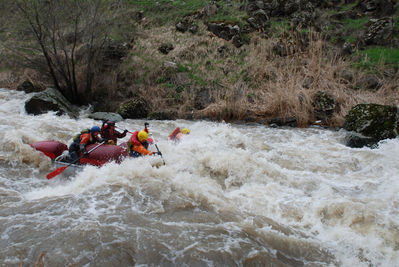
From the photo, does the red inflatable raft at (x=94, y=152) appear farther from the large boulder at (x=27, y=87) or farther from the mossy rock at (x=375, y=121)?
the large boulder at (x=27, y=87)

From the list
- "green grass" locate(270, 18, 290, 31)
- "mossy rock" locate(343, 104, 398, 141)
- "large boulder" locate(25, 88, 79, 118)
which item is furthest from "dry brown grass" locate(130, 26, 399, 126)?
"large boulder" locate(25, 88, 79, 118)

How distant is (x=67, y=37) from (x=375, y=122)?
35.0 ft

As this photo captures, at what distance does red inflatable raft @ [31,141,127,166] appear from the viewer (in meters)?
5.21

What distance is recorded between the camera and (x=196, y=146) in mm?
6574

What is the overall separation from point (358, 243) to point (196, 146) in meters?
3.84

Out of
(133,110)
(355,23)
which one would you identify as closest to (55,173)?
→ (133,110)

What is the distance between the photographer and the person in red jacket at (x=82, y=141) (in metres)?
5.31

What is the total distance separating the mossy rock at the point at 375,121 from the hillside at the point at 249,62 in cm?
93

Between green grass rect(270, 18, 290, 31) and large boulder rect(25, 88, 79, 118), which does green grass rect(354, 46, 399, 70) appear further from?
large boulder rect(25, 88, 79, 118)

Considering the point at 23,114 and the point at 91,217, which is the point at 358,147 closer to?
the point at 91,217

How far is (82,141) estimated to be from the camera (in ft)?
17.9

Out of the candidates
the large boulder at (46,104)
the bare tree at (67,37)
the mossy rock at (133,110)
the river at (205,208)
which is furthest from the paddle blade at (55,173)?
the bare tree at (67,37)

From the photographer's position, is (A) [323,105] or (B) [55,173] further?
(A) [323,105]

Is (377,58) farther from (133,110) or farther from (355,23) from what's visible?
(133,110)
